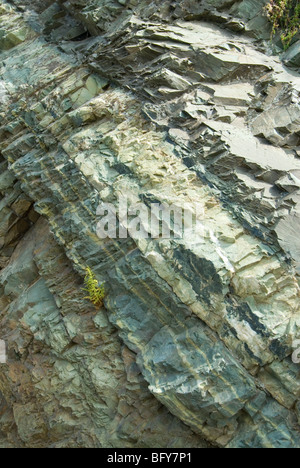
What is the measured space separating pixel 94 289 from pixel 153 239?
3.93 feet

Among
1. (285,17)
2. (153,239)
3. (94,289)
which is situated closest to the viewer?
(153,239)

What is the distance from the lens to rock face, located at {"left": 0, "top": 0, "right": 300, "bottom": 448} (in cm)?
560

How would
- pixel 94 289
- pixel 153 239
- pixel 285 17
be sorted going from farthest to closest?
pixel 285 17, pixel 94 289, pixel 153 239

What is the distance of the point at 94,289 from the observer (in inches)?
263

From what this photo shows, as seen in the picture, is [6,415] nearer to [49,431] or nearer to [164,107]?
[49,431]

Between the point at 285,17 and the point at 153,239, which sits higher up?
the point at 285,17

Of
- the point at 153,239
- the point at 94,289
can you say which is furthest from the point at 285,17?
the point at 94,289

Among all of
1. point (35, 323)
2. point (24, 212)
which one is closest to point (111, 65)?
point (24, 212)

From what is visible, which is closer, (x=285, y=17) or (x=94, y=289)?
(x=94, y=289)

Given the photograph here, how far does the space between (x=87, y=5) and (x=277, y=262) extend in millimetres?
6540

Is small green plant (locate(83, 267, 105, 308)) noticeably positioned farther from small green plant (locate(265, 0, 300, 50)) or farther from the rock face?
small green plant (locate(265, 0, 300, 50))

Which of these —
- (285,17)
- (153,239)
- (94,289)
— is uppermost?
(285,17)

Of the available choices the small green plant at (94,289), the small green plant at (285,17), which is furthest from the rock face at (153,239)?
the small green plant at (285,17)

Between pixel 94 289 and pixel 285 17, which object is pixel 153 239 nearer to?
pixel 94 289
